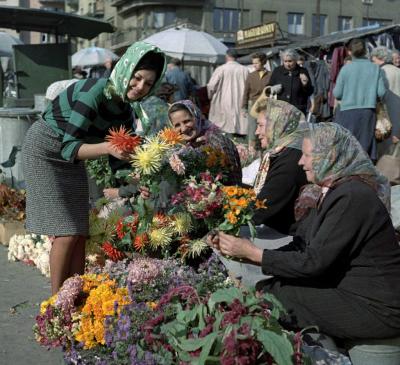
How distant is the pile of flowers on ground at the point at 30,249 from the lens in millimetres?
5059

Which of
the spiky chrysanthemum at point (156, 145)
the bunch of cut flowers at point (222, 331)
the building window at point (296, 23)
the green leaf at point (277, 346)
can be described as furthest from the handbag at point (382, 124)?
the building window at point (296, 23)

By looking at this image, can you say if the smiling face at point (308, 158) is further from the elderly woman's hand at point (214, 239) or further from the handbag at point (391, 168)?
the handbag at point (391, 168)

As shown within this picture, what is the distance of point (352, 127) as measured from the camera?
7.80m

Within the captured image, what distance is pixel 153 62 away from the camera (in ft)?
10.7

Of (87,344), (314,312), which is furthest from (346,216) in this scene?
(87,344)

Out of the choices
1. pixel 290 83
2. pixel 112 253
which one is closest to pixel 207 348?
pixel 112 253

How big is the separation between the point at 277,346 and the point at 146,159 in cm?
134

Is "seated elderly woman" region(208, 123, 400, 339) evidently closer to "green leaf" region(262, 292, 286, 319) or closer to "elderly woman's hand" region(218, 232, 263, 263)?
"elderly woman's hand" region(218, 232, 263, 263)

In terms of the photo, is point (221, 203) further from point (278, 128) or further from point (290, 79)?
point (290, 79)

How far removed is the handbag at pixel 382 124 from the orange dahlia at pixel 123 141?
5.21m

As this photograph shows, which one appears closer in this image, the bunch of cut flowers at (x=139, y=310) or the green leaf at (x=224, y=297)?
the green leaf at (x=224, y=297)

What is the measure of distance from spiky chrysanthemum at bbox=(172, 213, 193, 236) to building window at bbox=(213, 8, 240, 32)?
46064 millimetres

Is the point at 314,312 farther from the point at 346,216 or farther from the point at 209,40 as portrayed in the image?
the point at 209,40

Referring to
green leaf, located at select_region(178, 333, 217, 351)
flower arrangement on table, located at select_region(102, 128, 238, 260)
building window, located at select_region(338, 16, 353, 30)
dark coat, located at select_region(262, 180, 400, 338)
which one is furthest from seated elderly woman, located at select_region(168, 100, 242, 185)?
building window, located at select_region(338, 16, 353, 30)
